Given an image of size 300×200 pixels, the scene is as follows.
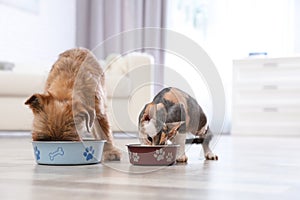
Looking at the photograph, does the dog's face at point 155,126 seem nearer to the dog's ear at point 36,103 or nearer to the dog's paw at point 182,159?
the dog's paw at point 182,159

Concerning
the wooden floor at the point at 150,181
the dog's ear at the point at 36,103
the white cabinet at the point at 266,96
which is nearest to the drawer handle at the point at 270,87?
the white cabinet at the point at 266,96

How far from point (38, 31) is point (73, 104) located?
388 centimetres

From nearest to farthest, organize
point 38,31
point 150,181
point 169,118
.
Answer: point 150,181, point 169,118, point 38,31

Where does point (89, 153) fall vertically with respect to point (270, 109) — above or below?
below

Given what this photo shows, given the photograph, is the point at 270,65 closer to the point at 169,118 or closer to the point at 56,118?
the point at 169,118

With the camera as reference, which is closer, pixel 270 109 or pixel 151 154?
pixel 151 154

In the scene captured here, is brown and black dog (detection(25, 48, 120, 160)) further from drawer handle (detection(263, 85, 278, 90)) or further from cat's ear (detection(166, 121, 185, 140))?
drawer handle (detection(263, 85, 278, 90))

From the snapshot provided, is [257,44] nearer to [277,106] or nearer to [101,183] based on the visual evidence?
[277,106]

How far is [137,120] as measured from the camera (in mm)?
1640

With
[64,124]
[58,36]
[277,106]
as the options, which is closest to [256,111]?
[277,106]

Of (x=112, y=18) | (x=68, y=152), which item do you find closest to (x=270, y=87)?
(x=112, y=18)

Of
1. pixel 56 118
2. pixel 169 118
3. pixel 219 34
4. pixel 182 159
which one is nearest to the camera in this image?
pixel 56 118

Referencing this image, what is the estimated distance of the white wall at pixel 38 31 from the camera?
4766mm

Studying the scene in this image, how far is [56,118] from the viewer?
1.44m
